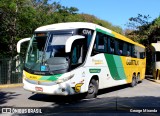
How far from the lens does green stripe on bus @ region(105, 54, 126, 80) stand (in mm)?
15648

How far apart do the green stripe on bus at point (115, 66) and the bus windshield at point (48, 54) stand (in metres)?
3.50

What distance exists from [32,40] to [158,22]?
25.2 metres

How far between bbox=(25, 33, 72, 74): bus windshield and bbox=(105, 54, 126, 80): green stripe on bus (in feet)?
11.5

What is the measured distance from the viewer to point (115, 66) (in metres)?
16.6

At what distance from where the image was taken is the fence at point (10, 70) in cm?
2070

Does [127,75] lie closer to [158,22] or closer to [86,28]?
[86,28]

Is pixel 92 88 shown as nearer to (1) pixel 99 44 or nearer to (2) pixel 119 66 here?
(1) pixel 99 44

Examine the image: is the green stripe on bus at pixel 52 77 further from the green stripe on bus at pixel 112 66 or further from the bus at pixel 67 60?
the green stripe on bus at pixel 112 66

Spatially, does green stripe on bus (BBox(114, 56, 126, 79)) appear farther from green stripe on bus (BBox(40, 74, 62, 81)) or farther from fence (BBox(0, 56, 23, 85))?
fence (BBox(0, 56, 23, 85))

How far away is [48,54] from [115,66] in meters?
5.28

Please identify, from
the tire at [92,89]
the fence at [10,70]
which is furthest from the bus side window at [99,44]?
the fence at [10,70]

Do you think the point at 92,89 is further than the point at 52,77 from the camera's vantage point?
Yes

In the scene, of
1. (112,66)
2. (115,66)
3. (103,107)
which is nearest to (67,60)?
(103,107)

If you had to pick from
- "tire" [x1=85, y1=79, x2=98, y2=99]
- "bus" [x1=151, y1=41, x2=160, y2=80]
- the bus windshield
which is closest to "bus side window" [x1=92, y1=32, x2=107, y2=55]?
"tire" [x1=85, y1=79, x2=98, y2=99]
